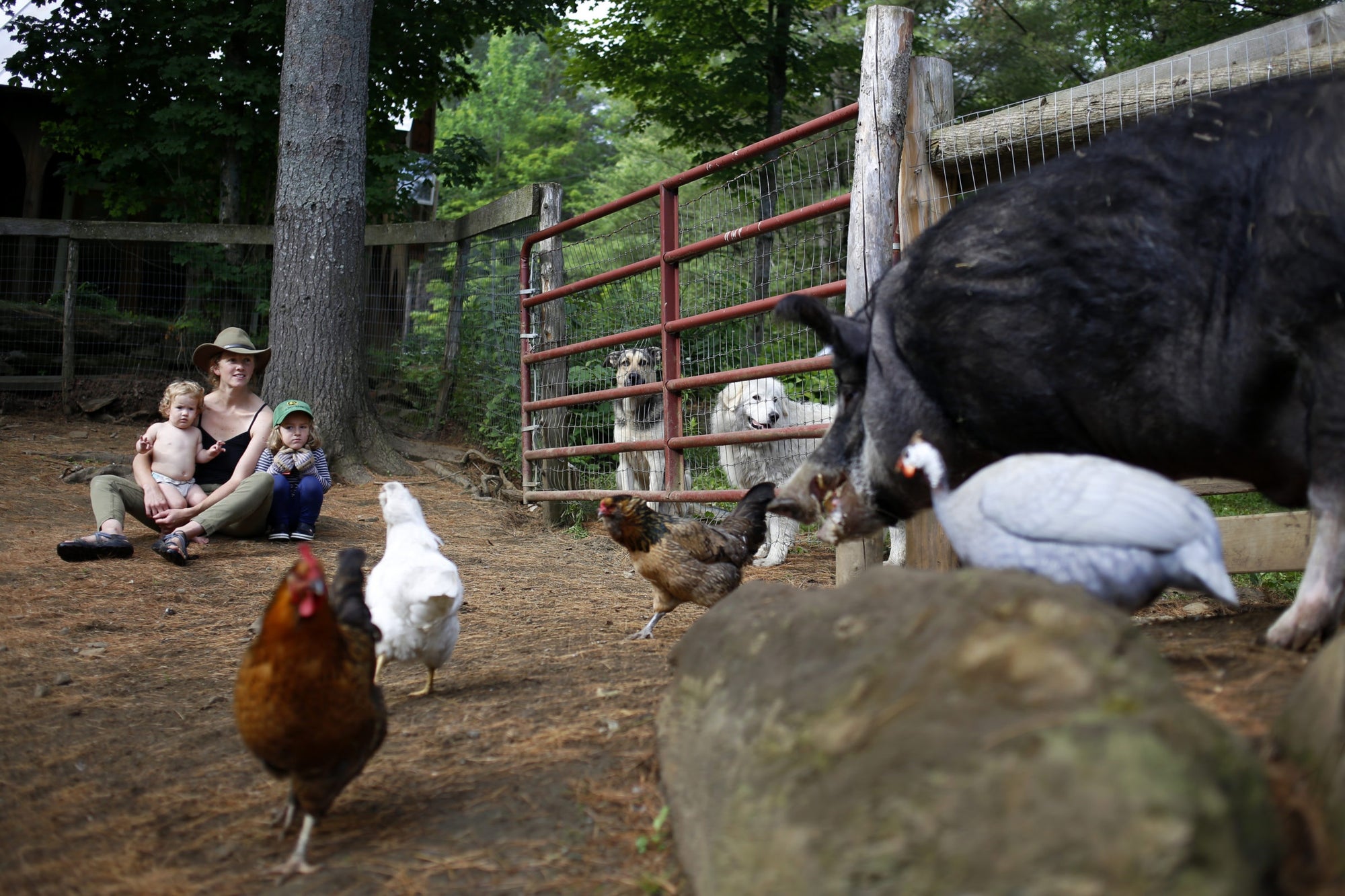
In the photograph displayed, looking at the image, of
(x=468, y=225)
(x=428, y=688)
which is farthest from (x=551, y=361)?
(x=428, y=688)

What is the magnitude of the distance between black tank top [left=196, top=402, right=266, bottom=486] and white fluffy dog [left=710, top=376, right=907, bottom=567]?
3.14 metres

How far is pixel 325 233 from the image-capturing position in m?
8.88

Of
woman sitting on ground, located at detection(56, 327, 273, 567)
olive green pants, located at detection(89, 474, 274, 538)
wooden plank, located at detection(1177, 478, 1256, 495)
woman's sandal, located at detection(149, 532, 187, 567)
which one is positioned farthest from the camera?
olive green pants, located at detection(89, 474, 274, 538)

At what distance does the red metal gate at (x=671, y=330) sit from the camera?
536 cm

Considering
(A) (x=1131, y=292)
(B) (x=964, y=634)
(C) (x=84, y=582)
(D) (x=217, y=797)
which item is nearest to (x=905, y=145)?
(A) (x=1131, y=292)

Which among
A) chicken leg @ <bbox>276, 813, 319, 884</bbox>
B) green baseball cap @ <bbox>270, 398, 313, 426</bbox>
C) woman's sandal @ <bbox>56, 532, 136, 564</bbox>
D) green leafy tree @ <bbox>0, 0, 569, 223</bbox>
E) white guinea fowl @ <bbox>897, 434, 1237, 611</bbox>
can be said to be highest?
green leafy tree @ <bbox>0, 0, 569, 223</bbox>

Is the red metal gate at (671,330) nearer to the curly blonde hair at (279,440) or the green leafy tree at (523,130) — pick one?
the curly blonde hair at (279,440)

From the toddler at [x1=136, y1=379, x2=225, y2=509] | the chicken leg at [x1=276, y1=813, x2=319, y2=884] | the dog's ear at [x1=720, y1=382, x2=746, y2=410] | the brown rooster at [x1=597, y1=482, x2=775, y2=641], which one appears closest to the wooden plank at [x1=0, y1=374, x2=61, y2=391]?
the toddler at [x1=136, y1=379, x2=225, y2=509]

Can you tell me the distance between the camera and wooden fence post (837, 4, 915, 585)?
4.52 m

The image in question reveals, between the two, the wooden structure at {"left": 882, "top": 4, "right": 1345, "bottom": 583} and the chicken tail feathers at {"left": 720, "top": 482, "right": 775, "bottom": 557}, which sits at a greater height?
the wooden structure at {"left": 882, "top": 4, "right": 1345, "bottom": 583}

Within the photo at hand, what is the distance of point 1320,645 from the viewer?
2.44 meters

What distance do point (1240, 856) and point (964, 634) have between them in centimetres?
48

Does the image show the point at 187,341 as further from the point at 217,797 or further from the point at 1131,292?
the point at 1131,292

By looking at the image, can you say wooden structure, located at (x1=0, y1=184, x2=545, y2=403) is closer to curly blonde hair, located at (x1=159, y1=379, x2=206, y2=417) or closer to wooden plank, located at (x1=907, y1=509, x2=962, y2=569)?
curly blonde hair, located at (x1=159, y1=379, x2=206, y2=417)
